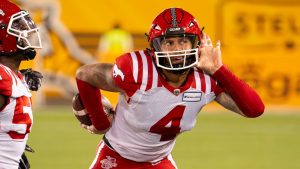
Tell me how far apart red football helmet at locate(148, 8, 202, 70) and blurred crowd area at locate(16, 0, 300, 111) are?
8.30 meters

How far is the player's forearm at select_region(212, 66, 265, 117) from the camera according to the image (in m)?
4.47

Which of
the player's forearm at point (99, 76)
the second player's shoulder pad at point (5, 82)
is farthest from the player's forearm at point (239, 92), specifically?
the second player's shoulder pad at point (5, 82)

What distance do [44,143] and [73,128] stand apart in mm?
1462

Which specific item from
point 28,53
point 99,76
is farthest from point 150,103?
point 28,53

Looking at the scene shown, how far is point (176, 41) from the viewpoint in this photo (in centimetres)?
446

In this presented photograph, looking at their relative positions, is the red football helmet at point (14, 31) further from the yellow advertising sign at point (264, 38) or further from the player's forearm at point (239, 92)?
the yellow advertising sign at point (264, 38)

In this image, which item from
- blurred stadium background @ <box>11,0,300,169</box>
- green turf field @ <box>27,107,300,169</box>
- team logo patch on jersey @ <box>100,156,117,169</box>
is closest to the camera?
team logo patch on jersey @ <box>100,156,117,169</box>

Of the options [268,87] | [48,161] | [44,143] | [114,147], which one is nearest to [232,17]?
[268,87]

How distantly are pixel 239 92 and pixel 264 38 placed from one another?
857 centimetres

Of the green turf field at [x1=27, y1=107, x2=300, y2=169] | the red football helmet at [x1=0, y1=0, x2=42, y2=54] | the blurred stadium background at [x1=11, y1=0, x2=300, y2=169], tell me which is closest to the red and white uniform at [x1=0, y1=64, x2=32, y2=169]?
the red football helmet at [x1=0, y1=0, x2=42, y2=54]

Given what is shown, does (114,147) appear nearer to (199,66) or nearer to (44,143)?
(199,66)

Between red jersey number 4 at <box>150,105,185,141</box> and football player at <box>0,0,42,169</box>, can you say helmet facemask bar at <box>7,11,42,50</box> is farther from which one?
red jersey number 4 at <box>150,105,185,141</box>

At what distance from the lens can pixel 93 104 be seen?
4.71 meters

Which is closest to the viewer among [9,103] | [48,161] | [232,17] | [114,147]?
[9,103]
